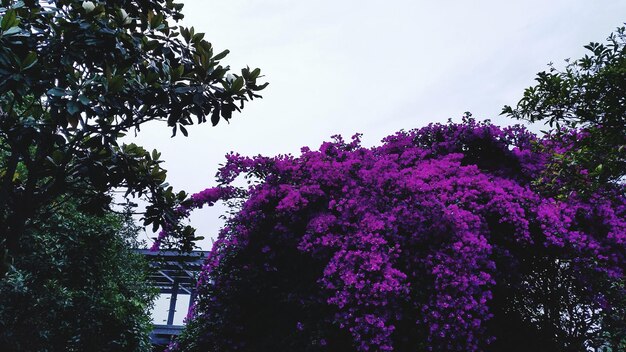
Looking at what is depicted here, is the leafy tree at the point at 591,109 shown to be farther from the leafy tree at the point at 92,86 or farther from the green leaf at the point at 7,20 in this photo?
the green leaf at the point at 7,20

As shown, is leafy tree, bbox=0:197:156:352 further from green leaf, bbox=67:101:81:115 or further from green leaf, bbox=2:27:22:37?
green leaf, bbox=2:27:22:37

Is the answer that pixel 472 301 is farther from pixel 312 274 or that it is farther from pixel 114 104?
pixel 114 104

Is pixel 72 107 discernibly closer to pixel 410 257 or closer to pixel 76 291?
pixel 410 257

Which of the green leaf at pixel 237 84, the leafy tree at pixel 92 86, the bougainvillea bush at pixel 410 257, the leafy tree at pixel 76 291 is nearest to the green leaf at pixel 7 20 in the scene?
the leafy tree at pixel 92 86

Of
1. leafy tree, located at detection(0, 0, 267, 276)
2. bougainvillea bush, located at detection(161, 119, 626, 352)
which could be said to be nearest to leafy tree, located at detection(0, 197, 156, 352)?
bougainvillea bush, located at detection(161, 119, 626, 352)

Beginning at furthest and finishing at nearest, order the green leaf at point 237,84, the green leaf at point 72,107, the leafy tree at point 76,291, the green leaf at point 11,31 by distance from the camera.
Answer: the leafy tree at point 76,291 → the green leaf at point 237,84 → the green leaf at point 72,107 → the green leaf at point 11,31

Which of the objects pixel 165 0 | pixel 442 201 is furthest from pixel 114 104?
pixel 442 201

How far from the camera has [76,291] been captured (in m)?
11.8

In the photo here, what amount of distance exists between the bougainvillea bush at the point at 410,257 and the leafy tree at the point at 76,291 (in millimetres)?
2571

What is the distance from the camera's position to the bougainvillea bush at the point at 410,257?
8922 mm

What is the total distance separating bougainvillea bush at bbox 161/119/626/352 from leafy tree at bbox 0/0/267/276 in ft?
14.0

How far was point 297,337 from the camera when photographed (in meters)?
9.57

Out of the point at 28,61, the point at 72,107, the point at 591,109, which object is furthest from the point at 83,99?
the point at 591,109

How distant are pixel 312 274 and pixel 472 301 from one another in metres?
3.03
